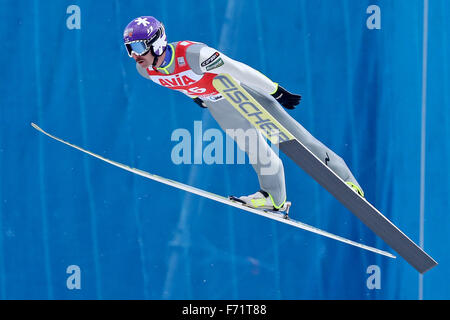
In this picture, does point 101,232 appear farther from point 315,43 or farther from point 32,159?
point 315,43

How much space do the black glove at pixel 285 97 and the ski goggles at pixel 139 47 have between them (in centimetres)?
66

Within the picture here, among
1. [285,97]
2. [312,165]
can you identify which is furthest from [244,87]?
[312,165]

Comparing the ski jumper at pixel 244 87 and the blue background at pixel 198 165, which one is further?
the blue background at pixel 198 165

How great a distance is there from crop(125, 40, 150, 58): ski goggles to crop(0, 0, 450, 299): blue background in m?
0.92

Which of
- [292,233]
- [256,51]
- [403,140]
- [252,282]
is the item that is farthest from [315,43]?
[252,282]

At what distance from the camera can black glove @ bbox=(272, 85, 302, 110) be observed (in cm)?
350

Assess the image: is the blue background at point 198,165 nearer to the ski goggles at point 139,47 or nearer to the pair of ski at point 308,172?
the pair of ski at point 308,172

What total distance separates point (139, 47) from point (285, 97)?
0.76 meters

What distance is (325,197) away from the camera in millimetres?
4316

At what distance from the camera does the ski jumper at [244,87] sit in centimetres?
325

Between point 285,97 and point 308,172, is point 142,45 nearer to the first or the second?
point 285,97

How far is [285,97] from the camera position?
354 centimetres

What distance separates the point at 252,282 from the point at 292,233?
36cm

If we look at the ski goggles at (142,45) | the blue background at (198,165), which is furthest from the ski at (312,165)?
the blue background at (198,165)
